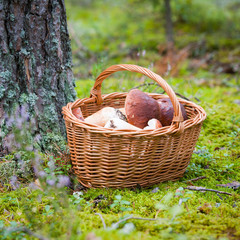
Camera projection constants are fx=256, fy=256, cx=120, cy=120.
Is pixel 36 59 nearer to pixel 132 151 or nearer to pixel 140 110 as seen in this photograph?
pixel 140 110

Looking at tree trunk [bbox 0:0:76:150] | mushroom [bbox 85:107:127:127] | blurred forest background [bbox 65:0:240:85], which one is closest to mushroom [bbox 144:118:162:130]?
mushroom [bbox 85:107:127:127]

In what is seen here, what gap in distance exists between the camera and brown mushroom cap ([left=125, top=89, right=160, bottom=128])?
220 cm

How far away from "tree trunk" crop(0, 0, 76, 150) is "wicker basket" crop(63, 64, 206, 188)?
0.39 meters

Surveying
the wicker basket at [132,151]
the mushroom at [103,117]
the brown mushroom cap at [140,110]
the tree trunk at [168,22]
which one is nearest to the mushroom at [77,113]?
the mushroom at [103,117]

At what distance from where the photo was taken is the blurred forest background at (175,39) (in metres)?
6.41

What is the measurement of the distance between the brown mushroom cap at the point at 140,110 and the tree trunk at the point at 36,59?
71 cm

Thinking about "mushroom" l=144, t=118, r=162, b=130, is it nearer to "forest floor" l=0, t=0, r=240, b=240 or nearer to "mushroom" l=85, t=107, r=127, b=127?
"mushroom" l=85, t=107, r=127, b=127

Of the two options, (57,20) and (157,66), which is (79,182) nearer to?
(57,20)

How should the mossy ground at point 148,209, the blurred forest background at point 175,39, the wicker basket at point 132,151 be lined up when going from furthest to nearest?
the blurred forest background at point 175,39
the wicker basket at point 132,151
the mossy ground at point 148,209

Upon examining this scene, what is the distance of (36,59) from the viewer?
2.24m

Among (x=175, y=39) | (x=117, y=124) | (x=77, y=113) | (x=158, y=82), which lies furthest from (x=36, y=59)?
(x=175, y=39)

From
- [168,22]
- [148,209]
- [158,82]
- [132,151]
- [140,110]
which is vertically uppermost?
[168,22]

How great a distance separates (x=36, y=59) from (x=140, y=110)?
1.01m

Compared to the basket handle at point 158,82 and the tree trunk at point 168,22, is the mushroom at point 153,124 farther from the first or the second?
the tree trunk at point 168,22
